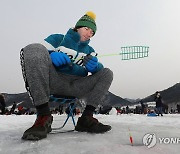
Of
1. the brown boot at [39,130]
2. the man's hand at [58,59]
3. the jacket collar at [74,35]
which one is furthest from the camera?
the jacket collar at [74,35]

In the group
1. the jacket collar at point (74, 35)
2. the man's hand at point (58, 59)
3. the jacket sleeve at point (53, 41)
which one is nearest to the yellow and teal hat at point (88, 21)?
the jacket collar at point (74, 35)

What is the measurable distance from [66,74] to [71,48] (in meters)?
0.34

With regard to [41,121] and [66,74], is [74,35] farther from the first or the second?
[41,121]

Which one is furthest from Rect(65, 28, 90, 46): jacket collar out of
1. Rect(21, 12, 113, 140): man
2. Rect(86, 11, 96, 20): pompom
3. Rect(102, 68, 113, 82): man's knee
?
Rect(102, 68, 113, 82): man's knee

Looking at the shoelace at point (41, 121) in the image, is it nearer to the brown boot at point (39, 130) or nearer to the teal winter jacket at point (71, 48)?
the brown boot at point (39, 130)

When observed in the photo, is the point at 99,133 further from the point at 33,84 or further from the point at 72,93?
the point at 33,84

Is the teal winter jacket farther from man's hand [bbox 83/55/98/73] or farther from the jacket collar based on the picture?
man's hand [bbox 83/55/98/73]

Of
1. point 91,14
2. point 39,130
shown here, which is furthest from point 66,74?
point 91,14

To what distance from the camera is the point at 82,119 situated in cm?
223

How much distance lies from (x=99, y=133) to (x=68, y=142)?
0.45 metres

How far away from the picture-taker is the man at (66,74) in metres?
1.93

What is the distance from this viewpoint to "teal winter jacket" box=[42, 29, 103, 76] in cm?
240

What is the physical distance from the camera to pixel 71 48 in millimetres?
2547

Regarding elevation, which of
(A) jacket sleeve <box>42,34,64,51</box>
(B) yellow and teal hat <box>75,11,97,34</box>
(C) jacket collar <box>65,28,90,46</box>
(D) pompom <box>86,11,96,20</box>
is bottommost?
(A) jacket sleeve <box>42,34,64,51</box>
